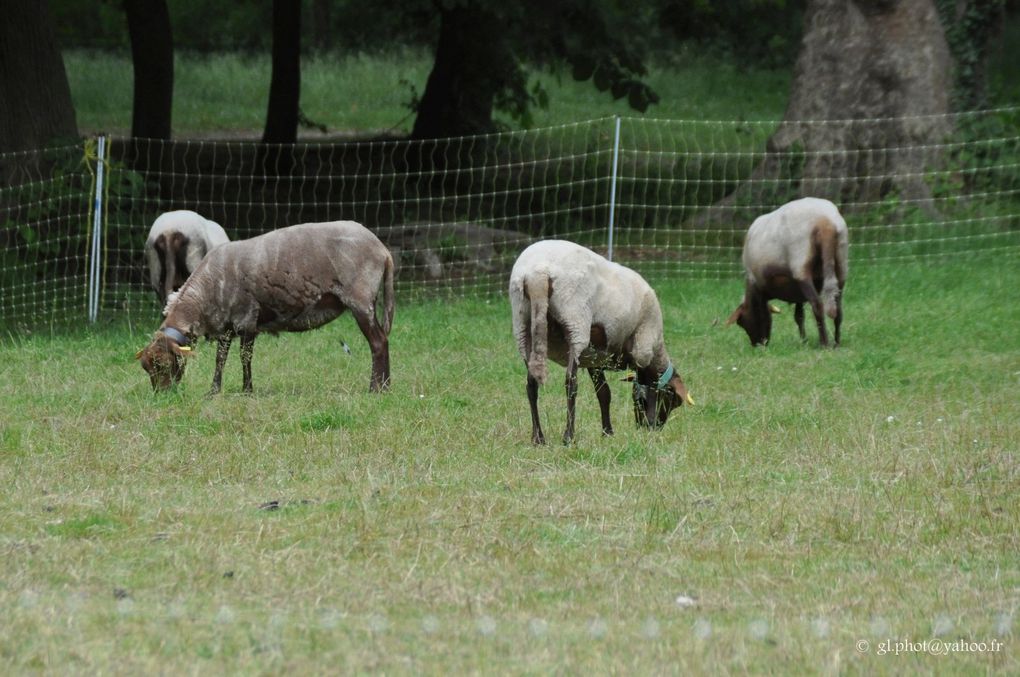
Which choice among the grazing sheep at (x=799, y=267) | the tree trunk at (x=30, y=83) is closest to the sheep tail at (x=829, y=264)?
the grazing sheep at (x=799, y=267)

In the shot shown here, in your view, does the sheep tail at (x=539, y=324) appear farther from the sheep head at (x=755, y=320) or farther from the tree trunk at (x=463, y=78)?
the tree trunk at (x=463, y=78)

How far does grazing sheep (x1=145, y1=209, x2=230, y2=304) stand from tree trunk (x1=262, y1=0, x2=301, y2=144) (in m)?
8.51

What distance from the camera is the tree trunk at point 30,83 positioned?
15195mm

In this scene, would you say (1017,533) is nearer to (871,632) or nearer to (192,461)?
(871,632)

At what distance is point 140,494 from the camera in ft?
22.6

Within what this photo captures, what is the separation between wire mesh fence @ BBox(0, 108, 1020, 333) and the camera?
14023 mm

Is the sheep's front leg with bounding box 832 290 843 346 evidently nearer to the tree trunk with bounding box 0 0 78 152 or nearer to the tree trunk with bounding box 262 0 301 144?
the tree trunk with bounding box 0 0 78 152

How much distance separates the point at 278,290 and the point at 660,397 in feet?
8.92

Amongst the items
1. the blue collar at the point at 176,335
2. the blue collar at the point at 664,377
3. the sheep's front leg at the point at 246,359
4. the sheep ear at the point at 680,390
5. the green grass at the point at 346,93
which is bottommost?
the sheep's front leg at the point at 246,359

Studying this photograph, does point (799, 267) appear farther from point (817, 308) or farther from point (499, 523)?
point (499, 523)

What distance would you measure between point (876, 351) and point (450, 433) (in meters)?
4.35

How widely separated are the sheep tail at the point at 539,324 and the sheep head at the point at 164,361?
273 cm

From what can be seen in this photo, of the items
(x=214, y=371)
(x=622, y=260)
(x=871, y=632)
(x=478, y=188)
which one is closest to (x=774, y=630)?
(x=871, y=632)

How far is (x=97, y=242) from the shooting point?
13.5m
